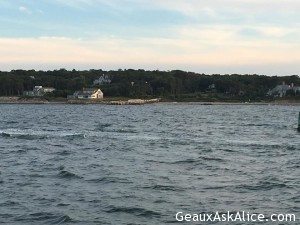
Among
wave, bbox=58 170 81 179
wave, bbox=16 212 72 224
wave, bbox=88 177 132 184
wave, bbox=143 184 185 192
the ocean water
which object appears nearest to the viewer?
wave, bbox=16 212 72 224

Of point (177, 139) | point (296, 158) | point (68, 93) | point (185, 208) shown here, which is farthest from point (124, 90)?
point (185, 208)

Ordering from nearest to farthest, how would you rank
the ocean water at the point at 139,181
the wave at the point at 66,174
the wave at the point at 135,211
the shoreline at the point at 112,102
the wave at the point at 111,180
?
the wave at the point at 135,211 < the ocean water at the point at 139,181 < the wave at the point at 111,180 < the wave at the point at 66,174 < the shoreline at the point at 112,102

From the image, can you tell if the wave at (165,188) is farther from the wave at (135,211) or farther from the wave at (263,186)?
the wave at (135,211)

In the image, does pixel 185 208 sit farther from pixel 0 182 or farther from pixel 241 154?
pixel 241 154

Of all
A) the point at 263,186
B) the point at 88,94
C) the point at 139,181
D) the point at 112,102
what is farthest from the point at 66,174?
the point at 88,94

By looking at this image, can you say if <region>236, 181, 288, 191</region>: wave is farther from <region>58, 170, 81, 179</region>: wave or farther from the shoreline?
the shoreline

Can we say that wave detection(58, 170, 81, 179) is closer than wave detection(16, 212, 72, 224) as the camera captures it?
No

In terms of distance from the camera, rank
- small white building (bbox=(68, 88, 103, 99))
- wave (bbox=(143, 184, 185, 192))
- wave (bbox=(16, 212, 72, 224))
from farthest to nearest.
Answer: small white building (bbox=(68, 88, 103, 99)), wave (bbox=(143, 184, 185, 192)), wave (bbox=(16, 212, 72, 224))

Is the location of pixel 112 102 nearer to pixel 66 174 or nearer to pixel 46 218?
pixel 66 174

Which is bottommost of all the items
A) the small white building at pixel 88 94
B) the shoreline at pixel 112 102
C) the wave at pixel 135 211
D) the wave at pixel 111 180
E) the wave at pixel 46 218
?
the shoreline at pixel 112 102

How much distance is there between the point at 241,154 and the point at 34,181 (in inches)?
586

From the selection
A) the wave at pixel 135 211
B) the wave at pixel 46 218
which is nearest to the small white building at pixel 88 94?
the wave at pixel 135 211

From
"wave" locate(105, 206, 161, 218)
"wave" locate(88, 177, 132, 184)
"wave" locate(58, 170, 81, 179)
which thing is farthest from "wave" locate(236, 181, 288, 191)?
"wave" locate(58, 170, 81, 179)

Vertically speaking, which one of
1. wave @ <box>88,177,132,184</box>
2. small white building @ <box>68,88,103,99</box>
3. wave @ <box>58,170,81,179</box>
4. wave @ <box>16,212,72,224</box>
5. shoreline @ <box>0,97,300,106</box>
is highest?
small white building @ <box>68,88,103,99</box>
